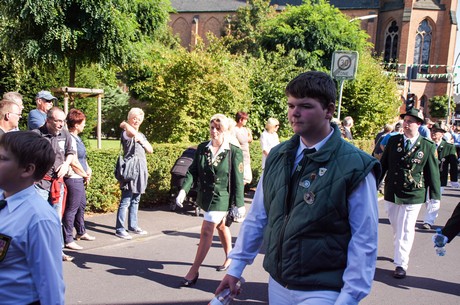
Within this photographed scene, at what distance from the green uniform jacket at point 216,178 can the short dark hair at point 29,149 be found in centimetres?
331

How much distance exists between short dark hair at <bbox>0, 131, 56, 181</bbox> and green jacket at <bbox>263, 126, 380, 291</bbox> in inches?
50.9

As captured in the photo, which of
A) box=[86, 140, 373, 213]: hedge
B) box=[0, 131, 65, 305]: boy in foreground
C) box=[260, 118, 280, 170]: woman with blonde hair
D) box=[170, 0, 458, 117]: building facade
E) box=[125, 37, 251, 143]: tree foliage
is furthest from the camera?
box=[170, 0, 458, 117]: building facade

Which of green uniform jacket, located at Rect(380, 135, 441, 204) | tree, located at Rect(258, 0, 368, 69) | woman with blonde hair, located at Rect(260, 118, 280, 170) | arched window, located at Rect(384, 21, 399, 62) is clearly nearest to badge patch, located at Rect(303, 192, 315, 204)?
green uniform jacket, located at Rect(380, 135, 441, 204)

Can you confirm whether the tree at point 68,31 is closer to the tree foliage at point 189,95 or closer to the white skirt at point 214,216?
the tree foliage at point 189,95

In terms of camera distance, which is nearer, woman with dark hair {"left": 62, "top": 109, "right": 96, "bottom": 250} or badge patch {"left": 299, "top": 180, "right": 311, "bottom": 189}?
badge patch {"left": 299, "top": 180, "right": 311, "bottom": 189}

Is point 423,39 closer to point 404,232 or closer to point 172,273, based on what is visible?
point 404,232

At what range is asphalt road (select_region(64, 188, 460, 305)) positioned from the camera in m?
5.20

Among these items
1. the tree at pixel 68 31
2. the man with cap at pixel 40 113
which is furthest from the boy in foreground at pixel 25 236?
the tree at pixel 68 31

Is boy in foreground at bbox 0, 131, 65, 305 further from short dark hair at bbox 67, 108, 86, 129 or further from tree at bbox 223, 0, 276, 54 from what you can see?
tree at bbox 223, 0, 276, 54

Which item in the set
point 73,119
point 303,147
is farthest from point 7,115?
point 303,147

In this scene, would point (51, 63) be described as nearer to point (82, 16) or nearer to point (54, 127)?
point (82, 16)

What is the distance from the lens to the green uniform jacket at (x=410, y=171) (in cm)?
637

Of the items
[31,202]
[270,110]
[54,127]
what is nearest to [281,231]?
[31,202]

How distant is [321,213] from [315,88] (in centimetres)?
67
